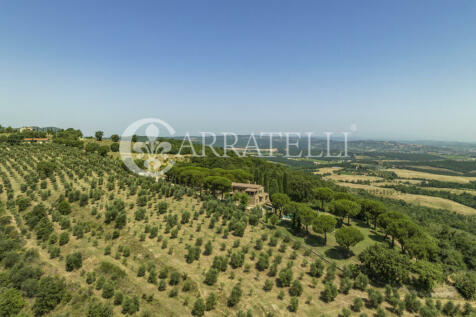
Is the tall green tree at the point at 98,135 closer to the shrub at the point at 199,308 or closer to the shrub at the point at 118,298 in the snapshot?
the shrub at the point at 118,298

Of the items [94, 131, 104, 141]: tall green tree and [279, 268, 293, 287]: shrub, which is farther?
[94, 131, 104, 141]: tall green tree

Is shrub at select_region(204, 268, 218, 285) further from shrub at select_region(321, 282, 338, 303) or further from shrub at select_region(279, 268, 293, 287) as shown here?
shrub at select_region(321, 282, 338, 303)

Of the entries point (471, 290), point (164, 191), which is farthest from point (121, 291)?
point (471, 290)

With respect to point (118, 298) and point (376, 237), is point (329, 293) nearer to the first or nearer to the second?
point (118, 298)

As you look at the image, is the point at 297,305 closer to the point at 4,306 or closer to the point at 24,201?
the point at 4,306

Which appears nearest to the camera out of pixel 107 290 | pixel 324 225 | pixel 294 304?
pixel 294 304

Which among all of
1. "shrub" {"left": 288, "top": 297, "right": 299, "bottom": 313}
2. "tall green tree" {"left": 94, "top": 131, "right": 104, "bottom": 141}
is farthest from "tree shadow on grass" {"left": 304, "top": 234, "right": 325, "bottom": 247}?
"tall green tree" {"left": 94, "top": 131, "right": 104, "bottom": 141}

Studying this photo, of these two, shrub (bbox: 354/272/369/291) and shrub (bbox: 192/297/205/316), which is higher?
shrub (bbox: 192/297/205/316)

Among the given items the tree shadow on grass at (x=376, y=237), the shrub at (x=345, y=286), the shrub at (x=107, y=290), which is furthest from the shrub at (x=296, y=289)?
the tree shadow on grass at (x=376, y=237)

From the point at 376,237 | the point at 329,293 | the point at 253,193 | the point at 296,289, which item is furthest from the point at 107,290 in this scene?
the point at 376,237
